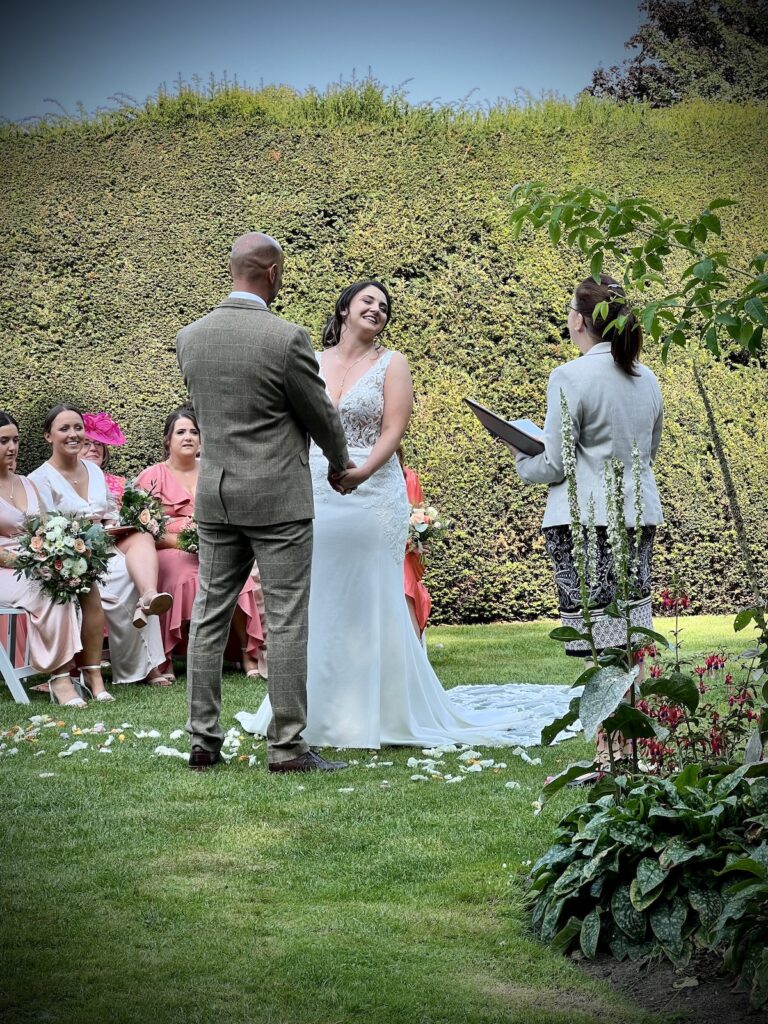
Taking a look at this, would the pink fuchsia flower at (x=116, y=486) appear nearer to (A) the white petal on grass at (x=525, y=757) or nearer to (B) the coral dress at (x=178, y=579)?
(B) the coral dress at (x=178, y=579)

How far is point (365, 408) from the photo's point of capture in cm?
532

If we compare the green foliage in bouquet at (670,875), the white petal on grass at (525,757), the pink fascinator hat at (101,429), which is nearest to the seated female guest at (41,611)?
the pink fascinator hat at (101,429)

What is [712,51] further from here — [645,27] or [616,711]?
[616,711]

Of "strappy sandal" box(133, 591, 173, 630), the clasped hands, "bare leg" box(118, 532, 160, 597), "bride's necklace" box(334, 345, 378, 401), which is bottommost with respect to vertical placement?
"strappy sandal" box(133, 591, 173, 630)

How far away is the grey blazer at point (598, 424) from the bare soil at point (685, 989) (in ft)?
6.33

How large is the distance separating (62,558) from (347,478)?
2.48 meters

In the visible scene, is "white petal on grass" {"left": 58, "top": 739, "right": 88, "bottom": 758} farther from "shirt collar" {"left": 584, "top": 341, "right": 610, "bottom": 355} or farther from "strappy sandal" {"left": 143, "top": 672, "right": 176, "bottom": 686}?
"shirt collar" {"left": 584, "top": 341, "right": 610, "bottom": 355}

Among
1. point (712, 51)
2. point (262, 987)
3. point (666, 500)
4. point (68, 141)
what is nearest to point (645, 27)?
point (712, 51)

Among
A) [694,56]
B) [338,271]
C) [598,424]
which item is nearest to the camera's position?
[598,424]

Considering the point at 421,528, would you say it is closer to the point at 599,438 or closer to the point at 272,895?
the point at 599,438

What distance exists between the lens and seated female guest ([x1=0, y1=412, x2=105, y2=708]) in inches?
265

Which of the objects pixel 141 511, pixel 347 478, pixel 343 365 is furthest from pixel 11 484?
pixel 347 478

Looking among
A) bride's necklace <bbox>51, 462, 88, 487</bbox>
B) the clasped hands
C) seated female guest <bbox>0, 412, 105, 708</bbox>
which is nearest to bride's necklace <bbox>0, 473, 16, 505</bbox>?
seated female guest <bbox>0, 412, 105, 708</bbox>

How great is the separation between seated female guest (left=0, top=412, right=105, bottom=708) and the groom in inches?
87.2
